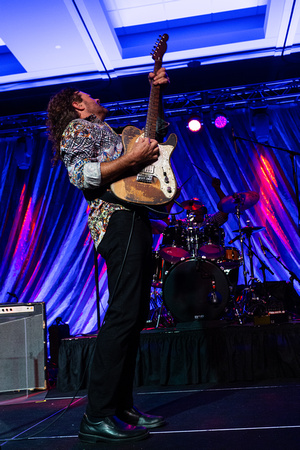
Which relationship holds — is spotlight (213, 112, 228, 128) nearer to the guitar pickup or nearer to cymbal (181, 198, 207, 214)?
cymbal (181, 198, 207, 214)

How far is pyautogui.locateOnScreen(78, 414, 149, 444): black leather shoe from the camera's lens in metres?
2.01

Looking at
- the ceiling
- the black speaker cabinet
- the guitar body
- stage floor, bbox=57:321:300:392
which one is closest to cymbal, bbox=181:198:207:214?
stage floor, bbox=57:321:300:392

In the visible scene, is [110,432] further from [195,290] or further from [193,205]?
[193,205]

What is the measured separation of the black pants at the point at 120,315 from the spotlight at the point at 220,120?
18.7ft

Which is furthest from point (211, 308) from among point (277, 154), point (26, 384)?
point (277, 154)

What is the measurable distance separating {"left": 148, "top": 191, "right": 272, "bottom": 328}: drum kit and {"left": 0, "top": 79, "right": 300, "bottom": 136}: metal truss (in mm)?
2525

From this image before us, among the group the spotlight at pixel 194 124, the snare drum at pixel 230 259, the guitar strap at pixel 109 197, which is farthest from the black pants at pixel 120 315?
the spotlight at pixel 194 124

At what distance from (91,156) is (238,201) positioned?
13.2 ft

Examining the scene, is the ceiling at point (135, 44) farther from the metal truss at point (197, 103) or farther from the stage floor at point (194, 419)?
the stage floor at point (194, 419)

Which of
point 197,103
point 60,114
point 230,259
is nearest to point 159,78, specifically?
point 60,114

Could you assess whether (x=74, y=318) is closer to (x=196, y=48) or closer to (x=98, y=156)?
(x=196, y=48)

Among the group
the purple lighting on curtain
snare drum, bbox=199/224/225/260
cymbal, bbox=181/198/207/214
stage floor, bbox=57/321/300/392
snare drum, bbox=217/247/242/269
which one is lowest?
stage floor, bbox=57/321/300/392

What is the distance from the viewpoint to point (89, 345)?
4141 millimetres

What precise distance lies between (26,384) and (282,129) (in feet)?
20.3
